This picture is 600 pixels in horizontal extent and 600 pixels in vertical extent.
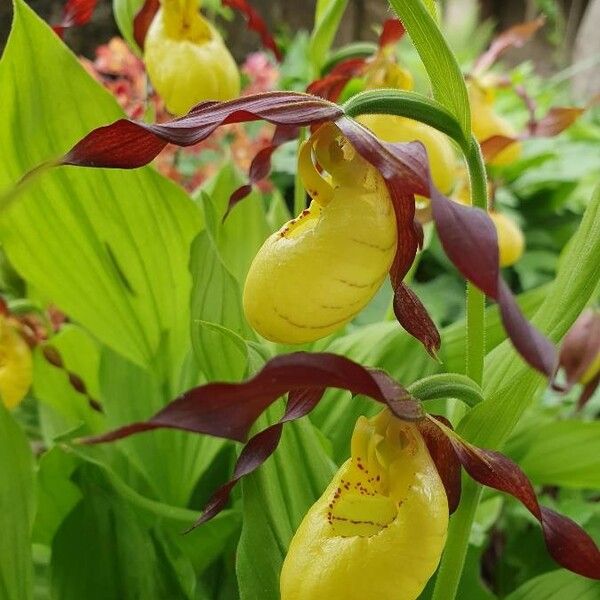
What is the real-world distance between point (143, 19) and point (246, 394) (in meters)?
0.77

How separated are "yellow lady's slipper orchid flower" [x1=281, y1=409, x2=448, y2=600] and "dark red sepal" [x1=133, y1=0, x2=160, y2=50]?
2.24 ft

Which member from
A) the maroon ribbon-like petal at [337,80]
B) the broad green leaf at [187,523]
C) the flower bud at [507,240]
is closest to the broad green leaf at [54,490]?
the broad green leaf at [187,523]

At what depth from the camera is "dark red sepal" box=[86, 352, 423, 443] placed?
1.32 ft

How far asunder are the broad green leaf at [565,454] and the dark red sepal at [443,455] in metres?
0.33

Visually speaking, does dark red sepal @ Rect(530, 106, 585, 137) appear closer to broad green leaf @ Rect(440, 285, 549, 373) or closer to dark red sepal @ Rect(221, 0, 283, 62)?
broad green leaf @ Rect(440, 285, 549, 373)

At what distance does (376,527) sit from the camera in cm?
55

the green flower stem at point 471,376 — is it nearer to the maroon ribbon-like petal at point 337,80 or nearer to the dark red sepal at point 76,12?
the maroon ribbon-like petal at point 337,80

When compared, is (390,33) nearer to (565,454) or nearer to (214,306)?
(214,306)

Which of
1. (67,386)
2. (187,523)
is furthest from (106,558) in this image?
(67,386)

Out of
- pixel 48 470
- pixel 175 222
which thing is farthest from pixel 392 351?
pixel 48 470

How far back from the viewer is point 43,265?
0.90m

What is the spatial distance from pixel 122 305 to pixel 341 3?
434 millimetres

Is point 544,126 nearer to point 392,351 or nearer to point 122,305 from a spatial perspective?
point 392,351

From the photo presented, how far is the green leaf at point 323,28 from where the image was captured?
3.07 ft
